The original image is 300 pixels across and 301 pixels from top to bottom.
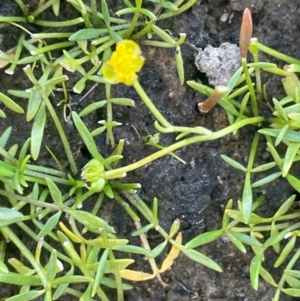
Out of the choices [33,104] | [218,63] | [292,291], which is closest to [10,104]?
[33,104]

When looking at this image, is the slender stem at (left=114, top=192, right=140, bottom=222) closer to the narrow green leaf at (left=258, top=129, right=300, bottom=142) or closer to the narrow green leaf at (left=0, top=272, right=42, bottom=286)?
the narrow green leaf at (left=0, top=272, right=42, bottom=286)

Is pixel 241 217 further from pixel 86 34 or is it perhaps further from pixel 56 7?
pixel 56 7

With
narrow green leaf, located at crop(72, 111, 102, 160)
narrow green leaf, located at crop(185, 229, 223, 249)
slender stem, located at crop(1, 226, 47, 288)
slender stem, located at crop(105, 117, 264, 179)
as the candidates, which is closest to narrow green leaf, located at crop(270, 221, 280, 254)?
narrow green leaf, located at crop(185, 229, 223, 249)

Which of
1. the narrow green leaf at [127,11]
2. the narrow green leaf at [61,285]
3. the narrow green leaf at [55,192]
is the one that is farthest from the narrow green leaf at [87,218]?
the narrow green leaf at [127,11]

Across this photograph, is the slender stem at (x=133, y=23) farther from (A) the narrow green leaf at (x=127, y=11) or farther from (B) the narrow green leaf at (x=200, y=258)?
(B) the narrow green leaf at (x=200, y=258)

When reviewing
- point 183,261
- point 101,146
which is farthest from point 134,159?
point 183,261

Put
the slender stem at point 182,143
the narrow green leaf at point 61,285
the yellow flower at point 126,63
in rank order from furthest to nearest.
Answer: the narrow green leaf at point 61,285, the slender stem at point 182,143, the yellow flower at point 126,63
